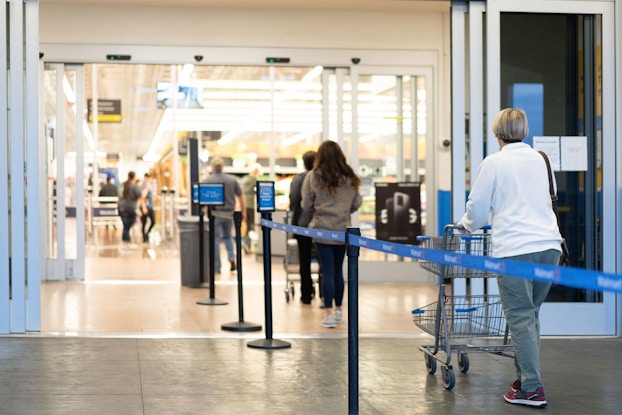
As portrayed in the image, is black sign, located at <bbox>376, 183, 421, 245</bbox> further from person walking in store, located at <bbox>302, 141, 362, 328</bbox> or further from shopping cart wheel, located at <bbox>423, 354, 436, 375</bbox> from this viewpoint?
shopping cart wheel, located at <bbox>423, 354, 436, 375</bbox>

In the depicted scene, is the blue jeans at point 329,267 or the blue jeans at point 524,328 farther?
the blue jeans at point 329,267

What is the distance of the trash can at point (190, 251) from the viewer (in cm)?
1199

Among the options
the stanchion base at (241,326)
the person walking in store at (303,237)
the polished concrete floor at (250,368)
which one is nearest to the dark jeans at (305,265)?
the person walking in store at (303,237)

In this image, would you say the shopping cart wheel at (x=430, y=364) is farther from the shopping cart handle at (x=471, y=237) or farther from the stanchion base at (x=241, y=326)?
the stanchion base at (x=241, y=326)

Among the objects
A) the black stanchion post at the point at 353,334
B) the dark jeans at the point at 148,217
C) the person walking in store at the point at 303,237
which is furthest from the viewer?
the dark jeans at the point at 148,217

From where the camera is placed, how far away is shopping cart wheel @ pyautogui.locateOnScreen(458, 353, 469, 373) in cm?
617

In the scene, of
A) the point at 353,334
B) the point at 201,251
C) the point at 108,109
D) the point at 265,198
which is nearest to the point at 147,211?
the point at 108,109

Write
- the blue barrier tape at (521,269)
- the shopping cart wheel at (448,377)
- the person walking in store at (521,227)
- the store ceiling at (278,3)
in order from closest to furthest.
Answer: the blue barrier tape at (521,269) < the person walking in store at (521,227) < the shopping cart wheel at (448,377) < the store ceiling at (278,3)

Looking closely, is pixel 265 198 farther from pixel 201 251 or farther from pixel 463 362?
pixel 201 251

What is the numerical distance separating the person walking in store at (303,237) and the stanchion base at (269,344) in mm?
2742

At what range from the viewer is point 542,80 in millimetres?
7871

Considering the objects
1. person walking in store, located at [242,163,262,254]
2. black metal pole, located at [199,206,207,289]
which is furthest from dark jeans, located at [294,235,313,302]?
person walking in store, located at [242,163,262,254]

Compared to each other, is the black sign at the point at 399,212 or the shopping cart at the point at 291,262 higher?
the black sign at the point at 399,212

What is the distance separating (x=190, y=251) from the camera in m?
12.1
